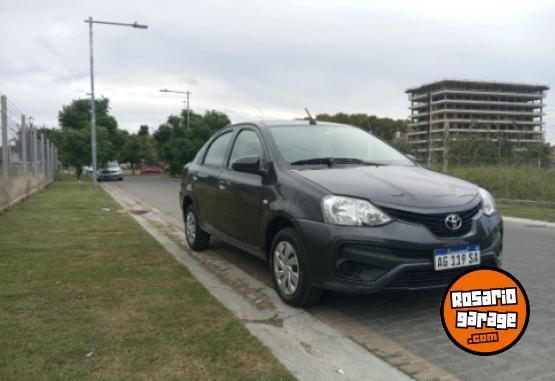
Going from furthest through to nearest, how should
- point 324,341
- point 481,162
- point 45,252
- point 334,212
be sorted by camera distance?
point 481,162
point 45,252
point 334,212
point 324,341

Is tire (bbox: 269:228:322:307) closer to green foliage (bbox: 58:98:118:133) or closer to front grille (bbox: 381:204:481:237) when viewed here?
front grille (bbox: 381:204:481:237)

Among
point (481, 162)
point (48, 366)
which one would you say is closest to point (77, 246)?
point (48, 366)

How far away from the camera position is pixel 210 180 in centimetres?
616

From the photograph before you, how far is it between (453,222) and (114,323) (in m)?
2.65

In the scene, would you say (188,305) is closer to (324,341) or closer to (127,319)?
(127,319)

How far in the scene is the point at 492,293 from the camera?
263cm

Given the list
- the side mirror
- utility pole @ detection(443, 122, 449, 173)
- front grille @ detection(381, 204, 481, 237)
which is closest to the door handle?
the side mirror

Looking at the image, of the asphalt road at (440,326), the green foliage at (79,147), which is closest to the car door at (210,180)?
the asphalt road at (440,326)

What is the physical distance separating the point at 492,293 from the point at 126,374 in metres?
2.10

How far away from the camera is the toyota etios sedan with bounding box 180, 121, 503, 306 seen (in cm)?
378

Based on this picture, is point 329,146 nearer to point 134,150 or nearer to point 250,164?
point 250,164

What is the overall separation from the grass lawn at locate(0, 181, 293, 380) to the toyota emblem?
1.63 meters

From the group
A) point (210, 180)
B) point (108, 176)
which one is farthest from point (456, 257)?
point (108, 176)

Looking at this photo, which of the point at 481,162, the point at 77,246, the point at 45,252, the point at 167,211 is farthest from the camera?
the point at 481,162
